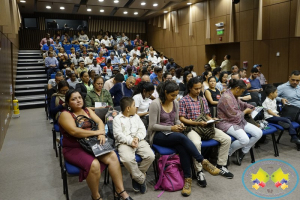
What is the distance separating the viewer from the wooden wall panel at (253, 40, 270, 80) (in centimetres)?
802

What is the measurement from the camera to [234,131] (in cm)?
308

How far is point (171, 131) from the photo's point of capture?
270 centimetres

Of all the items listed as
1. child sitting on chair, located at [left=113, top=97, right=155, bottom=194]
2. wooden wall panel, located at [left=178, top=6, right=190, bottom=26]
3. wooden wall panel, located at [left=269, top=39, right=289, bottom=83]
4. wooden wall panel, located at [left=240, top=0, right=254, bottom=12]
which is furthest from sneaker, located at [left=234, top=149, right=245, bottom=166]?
wooden wall panel, located at [left=178, top=6, right=190, bottom=26]

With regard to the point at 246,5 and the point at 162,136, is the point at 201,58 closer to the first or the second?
the point at 246,5

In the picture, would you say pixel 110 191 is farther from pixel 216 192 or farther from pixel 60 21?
pixel 60 21

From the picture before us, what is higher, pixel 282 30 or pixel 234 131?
pixel 282 30

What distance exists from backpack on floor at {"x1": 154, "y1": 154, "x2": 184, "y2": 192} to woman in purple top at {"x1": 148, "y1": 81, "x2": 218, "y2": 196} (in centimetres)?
8

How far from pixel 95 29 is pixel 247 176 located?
14148 millimetres

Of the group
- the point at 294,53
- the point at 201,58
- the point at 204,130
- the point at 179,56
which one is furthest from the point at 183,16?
the point at 204,130

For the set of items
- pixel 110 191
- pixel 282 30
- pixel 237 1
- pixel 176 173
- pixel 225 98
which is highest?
pixel 237 1

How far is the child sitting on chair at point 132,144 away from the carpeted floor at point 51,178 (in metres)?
0.22

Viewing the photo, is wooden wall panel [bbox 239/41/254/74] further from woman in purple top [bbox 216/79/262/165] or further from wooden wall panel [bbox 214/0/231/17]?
woman in purple top [bbox 216/79/262/165]

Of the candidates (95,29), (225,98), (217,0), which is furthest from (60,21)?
(225,98)

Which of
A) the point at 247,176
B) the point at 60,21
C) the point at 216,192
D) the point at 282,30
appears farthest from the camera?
the point at 60,21
